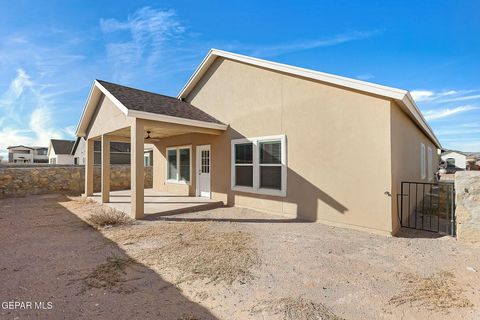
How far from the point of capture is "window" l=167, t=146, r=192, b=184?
10.9 metres

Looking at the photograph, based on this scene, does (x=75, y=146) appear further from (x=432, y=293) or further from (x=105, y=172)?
(x=432, y=293)

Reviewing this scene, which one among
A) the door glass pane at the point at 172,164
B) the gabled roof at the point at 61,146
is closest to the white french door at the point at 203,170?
the door glass pane at the point at 172,164

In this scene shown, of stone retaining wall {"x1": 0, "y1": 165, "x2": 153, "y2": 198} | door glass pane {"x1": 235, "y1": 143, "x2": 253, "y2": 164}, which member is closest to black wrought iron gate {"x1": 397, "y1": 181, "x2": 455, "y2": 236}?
door glass pane {"x1": 235, "y1": 143, "x2": 253, "y2": 164}

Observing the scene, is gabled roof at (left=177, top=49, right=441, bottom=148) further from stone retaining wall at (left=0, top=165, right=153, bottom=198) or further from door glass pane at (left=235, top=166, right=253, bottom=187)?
stone retaining wall at (left=0, top=165, right=153, bottom=198)

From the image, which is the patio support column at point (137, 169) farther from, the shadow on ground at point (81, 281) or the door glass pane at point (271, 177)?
the door glass pane at point (271, 177)

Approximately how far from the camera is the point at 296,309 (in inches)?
107

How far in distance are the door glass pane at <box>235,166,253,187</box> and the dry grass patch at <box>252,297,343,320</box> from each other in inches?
221

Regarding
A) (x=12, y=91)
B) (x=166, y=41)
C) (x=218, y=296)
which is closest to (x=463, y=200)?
(x=218, y=296)

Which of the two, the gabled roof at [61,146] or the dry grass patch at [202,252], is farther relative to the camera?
the gabled roof at [61,146]

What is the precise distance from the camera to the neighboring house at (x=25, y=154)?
143 feet

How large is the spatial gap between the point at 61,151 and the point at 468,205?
4098 cm

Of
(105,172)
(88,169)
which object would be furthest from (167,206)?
(88,169)

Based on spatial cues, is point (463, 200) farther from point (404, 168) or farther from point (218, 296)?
point (218, 296)

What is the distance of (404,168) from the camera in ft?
23.6
